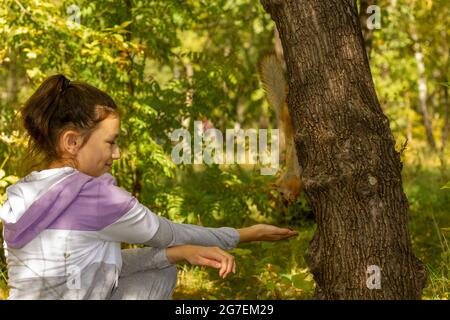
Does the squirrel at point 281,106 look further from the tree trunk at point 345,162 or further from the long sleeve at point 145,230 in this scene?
the long sleeve at point 145,230

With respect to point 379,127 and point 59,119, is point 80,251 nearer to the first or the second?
point 59,119

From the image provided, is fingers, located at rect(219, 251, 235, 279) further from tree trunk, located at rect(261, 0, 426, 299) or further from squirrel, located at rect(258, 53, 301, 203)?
squirrel, located at rect(258, 53, 301, 203)

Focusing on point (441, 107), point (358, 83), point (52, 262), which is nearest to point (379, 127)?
point (358, 83)

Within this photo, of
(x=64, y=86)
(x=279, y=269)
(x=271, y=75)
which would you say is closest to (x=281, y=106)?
(x=271, y=75)

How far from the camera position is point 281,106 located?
4109mm

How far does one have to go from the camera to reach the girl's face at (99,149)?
2656mm

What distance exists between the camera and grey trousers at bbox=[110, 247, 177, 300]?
8.98 feet

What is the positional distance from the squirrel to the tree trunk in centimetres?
67

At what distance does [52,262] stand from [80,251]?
0.35ft

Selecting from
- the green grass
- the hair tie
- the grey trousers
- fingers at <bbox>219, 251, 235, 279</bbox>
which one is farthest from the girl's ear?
the green grass

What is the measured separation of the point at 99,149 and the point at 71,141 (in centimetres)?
11

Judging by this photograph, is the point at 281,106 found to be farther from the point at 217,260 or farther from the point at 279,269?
the point at 217,260

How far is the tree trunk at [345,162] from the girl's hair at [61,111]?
0.86 metres

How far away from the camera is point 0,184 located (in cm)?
442
